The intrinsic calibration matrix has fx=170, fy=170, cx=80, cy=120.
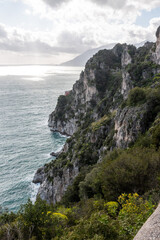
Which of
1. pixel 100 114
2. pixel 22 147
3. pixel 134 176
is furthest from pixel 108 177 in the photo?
pixel 22 147

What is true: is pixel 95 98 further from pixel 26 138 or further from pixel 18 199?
pixel 18 199

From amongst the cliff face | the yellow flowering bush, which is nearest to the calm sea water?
the cliff face

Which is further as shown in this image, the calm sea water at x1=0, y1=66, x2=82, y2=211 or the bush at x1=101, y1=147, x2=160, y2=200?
the calm sea water at x1=0, y1=66, x2=82, y2=211

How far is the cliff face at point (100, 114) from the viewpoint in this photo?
34281mm

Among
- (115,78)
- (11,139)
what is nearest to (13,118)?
(11,139)

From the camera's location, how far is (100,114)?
73.0 meters

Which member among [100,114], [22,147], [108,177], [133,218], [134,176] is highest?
[133,218]

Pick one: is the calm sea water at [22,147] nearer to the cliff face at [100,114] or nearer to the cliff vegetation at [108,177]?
the cliff vegetation at [108,177]

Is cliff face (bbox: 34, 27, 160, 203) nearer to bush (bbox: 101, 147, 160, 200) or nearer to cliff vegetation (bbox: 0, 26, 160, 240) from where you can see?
cliff vegetation (bbox: 0, 26, 160, 240)

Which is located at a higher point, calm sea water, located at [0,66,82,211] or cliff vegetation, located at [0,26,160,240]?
cliff vegetation, located at [0,26,160,240]

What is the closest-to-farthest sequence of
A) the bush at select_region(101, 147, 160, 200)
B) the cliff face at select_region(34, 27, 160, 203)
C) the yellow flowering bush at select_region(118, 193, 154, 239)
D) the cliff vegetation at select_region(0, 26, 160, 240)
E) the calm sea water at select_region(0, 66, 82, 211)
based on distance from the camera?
the yellow flowering bush at select_region(118, 193, 154, 239), the cliff vegetation at select_region(0, 26, 160, 240), the bush at select_region(101, 147, 160, 200), the cliff face at select_region(34, 27, 160, 203), the calm sea water at select_region(0, 66, 82, 211)

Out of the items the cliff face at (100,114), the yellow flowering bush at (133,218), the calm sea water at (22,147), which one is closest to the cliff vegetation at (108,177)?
the yellow flowering bush at (133,218)

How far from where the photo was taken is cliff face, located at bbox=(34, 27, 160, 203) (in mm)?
34281

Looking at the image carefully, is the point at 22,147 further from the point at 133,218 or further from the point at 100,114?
the point at 133,218
